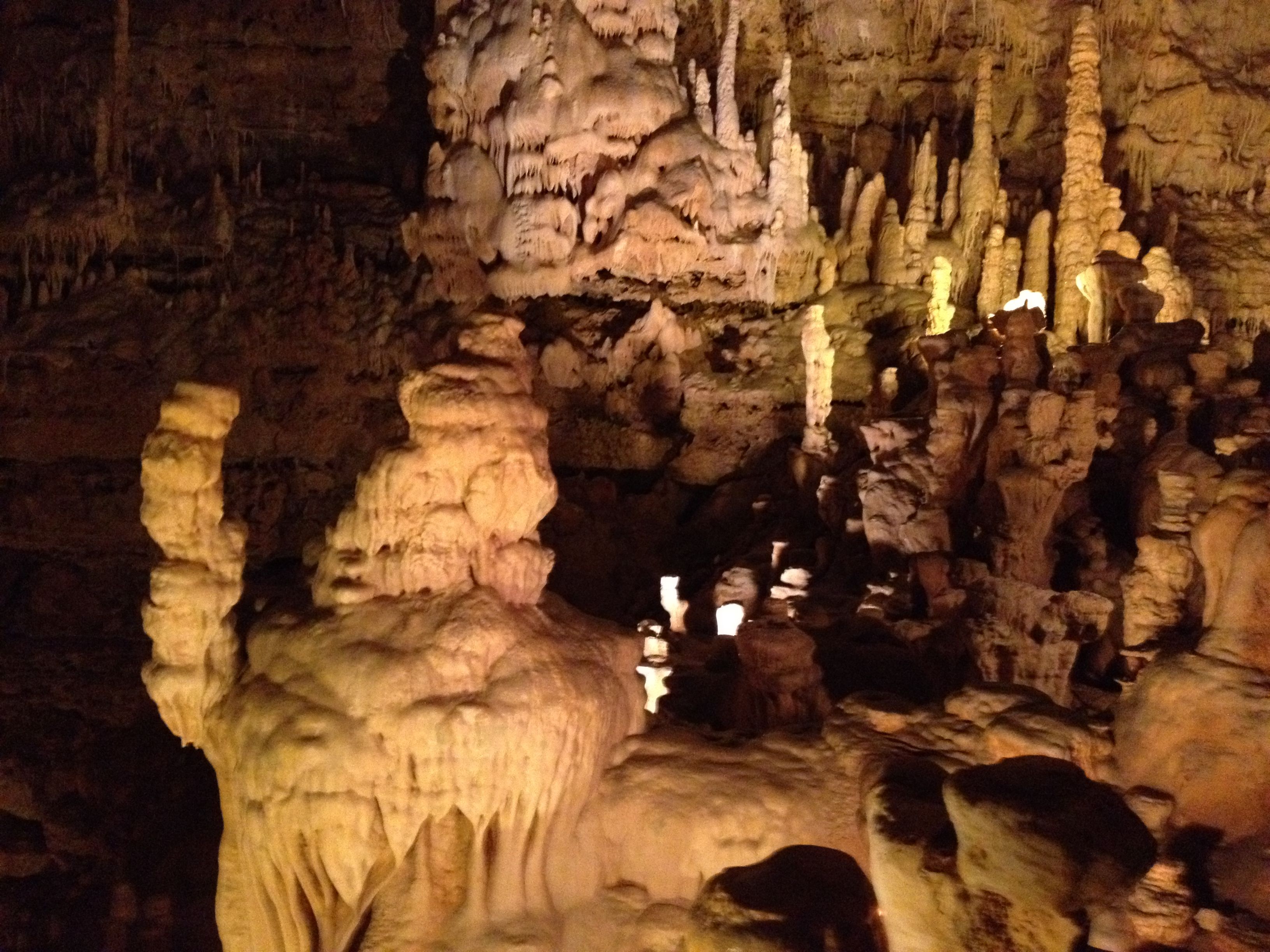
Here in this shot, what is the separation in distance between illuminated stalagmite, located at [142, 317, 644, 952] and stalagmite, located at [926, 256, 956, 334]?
1080 cm

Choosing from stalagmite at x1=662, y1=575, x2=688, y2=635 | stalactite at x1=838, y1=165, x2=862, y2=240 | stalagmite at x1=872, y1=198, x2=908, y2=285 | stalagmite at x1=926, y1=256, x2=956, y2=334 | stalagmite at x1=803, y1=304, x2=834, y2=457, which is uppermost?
stalactite at x1=838, y1=165, x2=862, y2=240

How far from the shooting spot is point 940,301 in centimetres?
1486

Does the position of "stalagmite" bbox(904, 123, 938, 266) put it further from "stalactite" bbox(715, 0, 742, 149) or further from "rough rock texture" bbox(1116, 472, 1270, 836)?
"rough rock texture" bbox(1116, 472, 1270, 836)

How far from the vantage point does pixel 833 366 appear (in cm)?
1549

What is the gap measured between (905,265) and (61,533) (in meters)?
12.0

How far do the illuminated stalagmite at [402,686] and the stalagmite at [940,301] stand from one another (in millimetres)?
10804

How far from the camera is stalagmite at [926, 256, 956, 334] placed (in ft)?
48.5

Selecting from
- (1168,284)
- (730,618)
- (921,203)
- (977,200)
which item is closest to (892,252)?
(921,203)

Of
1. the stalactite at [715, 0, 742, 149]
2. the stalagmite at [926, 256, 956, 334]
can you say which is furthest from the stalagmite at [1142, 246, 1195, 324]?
the stalactite at [715, 0, 742, 149]

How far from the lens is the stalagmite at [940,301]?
14773 mm

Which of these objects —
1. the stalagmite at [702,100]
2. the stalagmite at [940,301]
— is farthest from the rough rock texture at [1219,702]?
the stalagmite at [702,100]

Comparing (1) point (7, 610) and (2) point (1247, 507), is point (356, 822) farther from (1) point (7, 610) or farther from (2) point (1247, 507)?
(1) point (7, 610)

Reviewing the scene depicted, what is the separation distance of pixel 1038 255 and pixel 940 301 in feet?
5.32

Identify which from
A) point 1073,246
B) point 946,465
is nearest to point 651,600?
point 946,465
